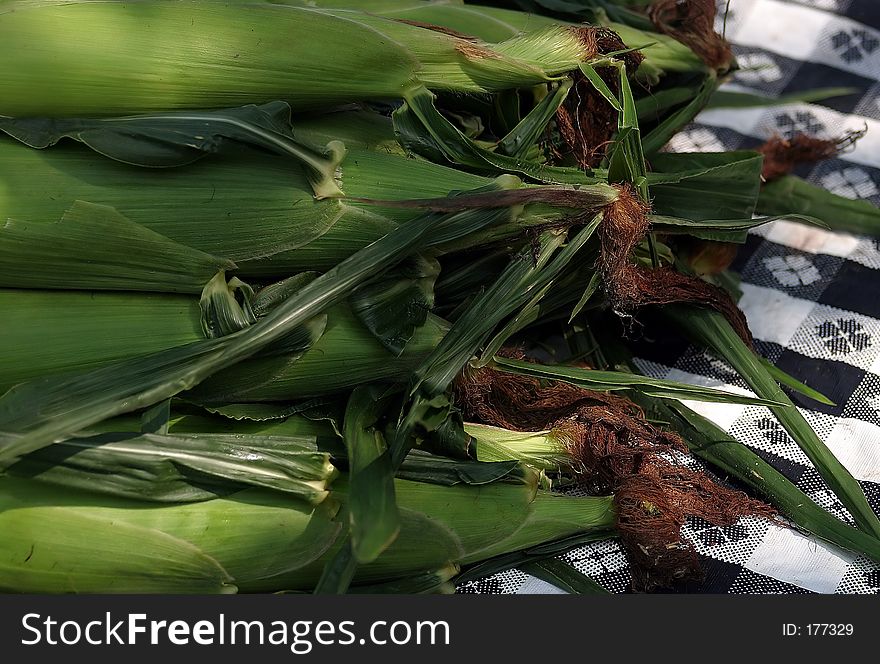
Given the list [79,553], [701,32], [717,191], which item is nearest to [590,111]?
[717,191]

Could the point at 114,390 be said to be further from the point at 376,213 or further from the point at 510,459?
the point at 510,459

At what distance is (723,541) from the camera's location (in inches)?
48.1

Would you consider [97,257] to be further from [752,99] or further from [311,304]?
[752,99]

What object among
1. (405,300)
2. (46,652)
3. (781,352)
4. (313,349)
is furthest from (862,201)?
(46,652)

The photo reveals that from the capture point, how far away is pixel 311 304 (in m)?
0.97

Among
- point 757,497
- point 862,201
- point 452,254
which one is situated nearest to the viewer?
point 452,254

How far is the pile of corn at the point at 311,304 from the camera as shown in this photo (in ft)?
3.01

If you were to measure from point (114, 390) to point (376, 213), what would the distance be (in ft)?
1.20

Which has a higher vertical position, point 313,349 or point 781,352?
point 781,352

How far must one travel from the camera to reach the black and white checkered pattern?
3.92 feet

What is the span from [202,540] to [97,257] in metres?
0.34

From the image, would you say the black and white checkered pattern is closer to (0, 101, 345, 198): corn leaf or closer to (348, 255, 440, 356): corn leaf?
(348, 255, 440, 356): corn leaf

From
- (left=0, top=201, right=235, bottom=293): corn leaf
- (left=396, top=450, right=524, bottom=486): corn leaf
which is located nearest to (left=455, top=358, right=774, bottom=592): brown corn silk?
(left=396, top=450, right=524, bottom=486): corn leaf

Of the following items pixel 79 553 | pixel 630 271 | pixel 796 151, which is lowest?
pixel 79 553
